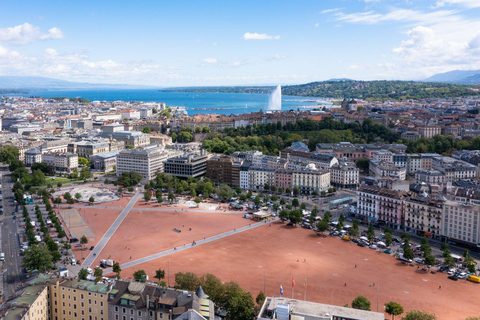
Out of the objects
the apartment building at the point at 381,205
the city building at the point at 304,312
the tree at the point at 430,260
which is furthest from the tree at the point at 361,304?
the apartment building at the point at 381,205

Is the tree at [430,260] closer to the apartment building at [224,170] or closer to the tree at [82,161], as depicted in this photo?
the apartment building at [224,170]

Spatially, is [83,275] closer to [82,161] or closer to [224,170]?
[224,170]

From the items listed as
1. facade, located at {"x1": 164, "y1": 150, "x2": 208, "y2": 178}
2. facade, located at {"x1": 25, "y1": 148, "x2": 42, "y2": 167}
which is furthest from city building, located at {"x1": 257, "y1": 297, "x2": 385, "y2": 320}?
facade, located at {"x1": 25, "y1": 148, "x2": 42, "y2": 167}

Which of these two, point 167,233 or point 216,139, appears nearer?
point 167,233

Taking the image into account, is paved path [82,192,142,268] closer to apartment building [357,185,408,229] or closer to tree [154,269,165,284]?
tree [154,269,165,284]

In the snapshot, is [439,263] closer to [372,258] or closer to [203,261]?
[372,258]

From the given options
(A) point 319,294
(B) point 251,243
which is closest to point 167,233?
(B) point 251,243

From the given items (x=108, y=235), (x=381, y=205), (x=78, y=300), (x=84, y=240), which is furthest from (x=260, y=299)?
(x=381, y=205)
